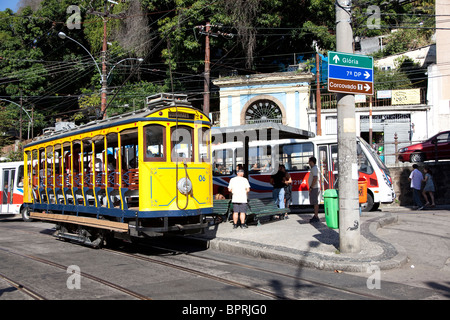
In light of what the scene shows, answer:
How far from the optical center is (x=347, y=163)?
8.91 metres

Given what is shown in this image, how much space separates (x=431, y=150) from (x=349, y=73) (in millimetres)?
13952

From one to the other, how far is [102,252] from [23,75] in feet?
113

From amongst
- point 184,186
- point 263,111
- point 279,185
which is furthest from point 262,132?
point 263,111

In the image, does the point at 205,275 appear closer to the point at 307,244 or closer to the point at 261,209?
the point at 307,244

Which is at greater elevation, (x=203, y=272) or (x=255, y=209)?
(x=255, y=209)

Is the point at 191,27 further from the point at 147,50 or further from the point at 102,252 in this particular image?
the point at 102,252

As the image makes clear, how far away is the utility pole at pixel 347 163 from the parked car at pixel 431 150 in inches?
534

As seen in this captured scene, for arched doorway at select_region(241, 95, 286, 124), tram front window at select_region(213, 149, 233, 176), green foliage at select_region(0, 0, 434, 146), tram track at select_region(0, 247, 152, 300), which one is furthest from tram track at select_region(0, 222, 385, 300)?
arched doorway at select_region(241, 95, 286, 124)

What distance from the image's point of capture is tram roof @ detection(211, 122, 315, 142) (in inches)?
537

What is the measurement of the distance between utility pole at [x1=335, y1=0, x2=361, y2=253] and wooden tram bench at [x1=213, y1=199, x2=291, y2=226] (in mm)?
4330

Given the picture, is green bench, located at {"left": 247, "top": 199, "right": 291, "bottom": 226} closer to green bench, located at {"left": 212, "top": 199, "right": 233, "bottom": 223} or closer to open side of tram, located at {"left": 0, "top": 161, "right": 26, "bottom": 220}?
green bench, located at {"left": 212, "top": 199, "right": 233, "bottom": 223}

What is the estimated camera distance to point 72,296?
6.57 m

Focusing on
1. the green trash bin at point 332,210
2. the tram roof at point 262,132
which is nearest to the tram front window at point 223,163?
the tram roof at point 262,132
